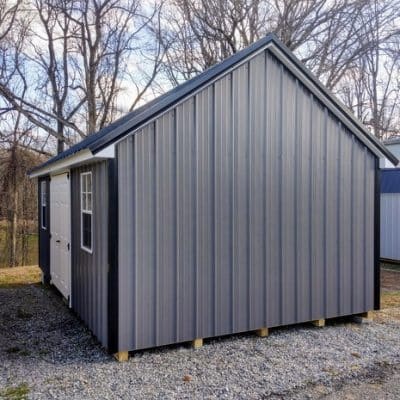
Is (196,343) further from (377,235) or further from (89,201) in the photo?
(377,235)

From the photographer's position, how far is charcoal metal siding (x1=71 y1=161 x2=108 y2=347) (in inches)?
183

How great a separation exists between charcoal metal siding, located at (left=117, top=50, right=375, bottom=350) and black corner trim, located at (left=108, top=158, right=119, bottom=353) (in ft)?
0.21

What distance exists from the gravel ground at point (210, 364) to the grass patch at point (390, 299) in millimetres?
1278

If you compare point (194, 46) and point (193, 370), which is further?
point (194, 46)

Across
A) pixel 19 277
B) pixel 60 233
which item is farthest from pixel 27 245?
pixel 60 233

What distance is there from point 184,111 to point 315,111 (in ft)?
6.24

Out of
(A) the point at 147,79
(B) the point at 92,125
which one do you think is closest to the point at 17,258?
(B) the point at 92,125

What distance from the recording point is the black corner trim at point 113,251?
4.36 metres

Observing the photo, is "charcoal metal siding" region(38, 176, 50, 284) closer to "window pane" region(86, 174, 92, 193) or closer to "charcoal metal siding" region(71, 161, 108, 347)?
"charcoal metal siding" region(71, 161, 108, 347)

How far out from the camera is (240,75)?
5.06m

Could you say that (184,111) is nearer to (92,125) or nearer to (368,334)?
(368,334)

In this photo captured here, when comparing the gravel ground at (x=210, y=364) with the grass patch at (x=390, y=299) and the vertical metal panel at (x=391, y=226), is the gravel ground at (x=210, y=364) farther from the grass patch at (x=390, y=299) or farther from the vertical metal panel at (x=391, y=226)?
the vertical metal panel at (x=391, y=226)

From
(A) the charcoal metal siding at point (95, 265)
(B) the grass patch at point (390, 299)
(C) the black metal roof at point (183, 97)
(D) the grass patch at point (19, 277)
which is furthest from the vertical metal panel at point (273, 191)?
(D) the grass patch at point (19, 277)

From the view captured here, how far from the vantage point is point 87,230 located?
5.50 m
